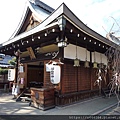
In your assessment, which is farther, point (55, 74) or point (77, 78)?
point (77, 78)

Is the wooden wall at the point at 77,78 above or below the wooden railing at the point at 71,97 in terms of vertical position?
above

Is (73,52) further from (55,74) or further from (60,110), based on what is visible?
(60,110)

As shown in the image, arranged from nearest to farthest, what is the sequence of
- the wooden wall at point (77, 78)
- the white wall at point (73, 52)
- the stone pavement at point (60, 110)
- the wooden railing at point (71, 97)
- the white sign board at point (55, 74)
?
1. the stone pavement at point (60, 110)
2. the white sign board at point (55, 74)
3. the wooden railing at point (71, 97)
4. the wooden wall at point (77, 78)
5. the white wall at point (73, 52)

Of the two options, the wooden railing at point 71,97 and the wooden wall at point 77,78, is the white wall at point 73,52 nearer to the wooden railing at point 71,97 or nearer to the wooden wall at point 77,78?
the wooden wall at point 77,78

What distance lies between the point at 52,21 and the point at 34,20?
3358mm

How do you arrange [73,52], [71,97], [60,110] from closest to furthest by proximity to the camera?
1. [60,110]
2. [71,97]
3. [73,52]

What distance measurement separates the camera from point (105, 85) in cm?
871

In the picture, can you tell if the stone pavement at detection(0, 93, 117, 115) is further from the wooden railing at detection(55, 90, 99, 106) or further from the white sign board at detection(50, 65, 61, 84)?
the white sign board at detection(50, 65, 61, 84)

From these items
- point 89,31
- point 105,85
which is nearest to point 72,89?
point 89,31

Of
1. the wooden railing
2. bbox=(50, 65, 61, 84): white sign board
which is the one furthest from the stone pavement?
bbox=(50, 65, 61, 84): white sign board

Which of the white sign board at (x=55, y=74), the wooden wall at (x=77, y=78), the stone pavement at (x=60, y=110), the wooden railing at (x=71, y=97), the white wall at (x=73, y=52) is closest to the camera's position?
the stone pavement at (x=60, y=110)

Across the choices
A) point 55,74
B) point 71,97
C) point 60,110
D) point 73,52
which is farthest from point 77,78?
point 60,110

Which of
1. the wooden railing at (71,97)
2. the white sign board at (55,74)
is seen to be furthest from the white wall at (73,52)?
the wooden railing at (71,97)

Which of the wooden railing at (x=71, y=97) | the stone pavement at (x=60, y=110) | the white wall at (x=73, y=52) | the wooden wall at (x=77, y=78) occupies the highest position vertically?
the white wall at (x=73, y=52)
